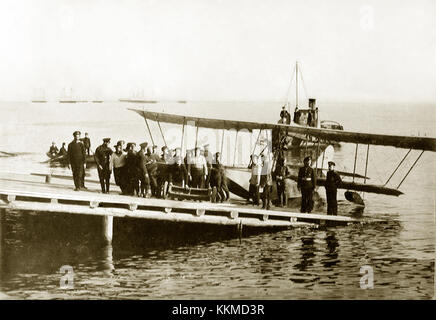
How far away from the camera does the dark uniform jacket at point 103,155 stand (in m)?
14.6

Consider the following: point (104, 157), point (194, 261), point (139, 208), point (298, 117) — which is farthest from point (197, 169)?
point (298, 117)

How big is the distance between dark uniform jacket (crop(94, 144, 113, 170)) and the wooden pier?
828mm

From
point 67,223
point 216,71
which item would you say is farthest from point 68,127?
point 216,71

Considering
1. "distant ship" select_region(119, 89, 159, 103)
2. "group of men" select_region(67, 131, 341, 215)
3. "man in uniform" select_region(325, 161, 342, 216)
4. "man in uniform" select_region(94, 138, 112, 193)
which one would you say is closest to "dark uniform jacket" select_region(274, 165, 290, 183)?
"group of men" select_region(67, 131, 341, 215)

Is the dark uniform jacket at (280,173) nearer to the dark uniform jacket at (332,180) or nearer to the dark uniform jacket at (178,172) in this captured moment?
the dark uniform jacket at (332,180)

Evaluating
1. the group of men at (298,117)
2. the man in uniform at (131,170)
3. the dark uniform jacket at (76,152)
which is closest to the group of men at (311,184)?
the group of men at (298,117)

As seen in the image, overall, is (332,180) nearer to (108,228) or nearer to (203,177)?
(203,177)

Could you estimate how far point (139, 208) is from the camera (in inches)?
569

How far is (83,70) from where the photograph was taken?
13.4 m

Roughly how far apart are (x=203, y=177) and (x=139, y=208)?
1.91m

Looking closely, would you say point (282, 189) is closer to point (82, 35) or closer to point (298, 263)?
point (298, 263)

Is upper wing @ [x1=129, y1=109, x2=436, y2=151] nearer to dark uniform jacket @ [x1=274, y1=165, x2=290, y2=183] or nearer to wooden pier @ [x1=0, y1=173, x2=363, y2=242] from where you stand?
dark uniform jacket @ [x1=274, y1=165, x2=290, y2=183]

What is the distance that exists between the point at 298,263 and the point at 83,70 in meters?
6.91

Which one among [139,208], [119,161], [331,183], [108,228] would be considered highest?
[119,161]
